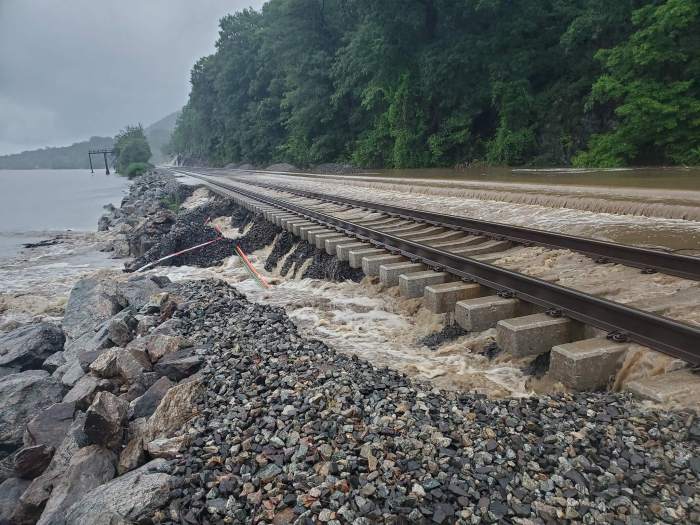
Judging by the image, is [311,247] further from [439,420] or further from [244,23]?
[244,23]

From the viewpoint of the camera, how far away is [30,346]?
24.6 ft

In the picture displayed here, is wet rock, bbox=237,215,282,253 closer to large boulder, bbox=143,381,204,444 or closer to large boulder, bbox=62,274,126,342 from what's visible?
large boulder, bbox=62,274,126,342

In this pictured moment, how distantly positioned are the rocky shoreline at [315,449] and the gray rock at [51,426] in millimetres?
15

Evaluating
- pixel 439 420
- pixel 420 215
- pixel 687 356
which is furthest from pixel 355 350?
pixel 420 215

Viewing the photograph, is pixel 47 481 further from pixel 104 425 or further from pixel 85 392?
pixel 85 392

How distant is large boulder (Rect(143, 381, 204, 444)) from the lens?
3391 millimetres

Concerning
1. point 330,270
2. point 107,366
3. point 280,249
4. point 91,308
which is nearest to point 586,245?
point 330,270

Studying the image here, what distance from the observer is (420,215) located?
365 inches

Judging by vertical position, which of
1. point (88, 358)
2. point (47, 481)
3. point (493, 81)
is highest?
point (493, 81)

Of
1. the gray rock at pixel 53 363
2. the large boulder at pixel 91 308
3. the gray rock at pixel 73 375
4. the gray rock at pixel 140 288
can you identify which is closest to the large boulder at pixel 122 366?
the gray rock at pixel 73 375

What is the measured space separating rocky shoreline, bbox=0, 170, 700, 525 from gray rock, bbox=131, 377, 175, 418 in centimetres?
2

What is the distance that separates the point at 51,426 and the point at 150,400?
1483 mm

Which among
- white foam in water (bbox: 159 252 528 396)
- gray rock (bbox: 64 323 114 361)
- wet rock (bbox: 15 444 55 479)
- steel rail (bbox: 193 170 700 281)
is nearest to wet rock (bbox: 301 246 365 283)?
white foam in water (bbox: 159 252 528 396)

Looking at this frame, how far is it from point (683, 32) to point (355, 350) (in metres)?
19.6
